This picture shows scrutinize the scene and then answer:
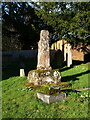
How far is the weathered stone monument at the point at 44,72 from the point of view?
39.6ft

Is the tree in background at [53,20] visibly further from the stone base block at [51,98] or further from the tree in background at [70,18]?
the stone base block at [51,98]

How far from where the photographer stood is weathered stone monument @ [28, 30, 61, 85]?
39.6 ft

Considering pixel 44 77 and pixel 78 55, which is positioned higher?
pixel 78 55

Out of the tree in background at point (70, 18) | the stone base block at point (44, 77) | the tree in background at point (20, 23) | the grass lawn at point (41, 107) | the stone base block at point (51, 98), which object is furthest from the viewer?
the tree in background at point (20, 23)

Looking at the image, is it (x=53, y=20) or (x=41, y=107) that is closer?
(x=41, y=107)

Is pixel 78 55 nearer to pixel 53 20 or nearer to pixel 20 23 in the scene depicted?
pixel 20 23

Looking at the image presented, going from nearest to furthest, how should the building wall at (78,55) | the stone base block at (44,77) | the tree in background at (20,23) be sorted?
the stone base block at (44,77) → the tree in background at (20,23) → the building wall at (78,55)

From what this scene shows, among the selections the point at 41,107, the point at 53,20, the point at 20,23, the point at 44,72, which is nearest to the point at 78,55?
the point at 20,23

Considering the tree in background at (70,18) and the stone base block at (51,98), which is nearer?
the stone base block at (51,98)

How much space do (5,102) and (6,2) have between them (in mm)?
19283

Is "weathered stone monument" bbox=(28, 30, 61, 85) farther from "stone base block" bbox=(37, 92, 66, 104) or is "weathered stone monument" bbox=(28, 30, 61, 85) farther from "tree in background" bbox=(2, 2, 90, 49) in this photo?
"tree in background" bbox=(2, 2, 90, 49)

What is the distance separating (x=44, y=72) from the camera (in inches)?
480

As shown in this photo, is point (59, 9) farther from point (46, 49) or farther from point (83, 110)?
point (83, 110)

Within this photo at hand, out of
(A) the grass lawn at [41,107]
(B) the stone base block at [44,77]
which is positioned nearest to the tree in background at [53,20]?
(B) the stone base block at [44,77]
